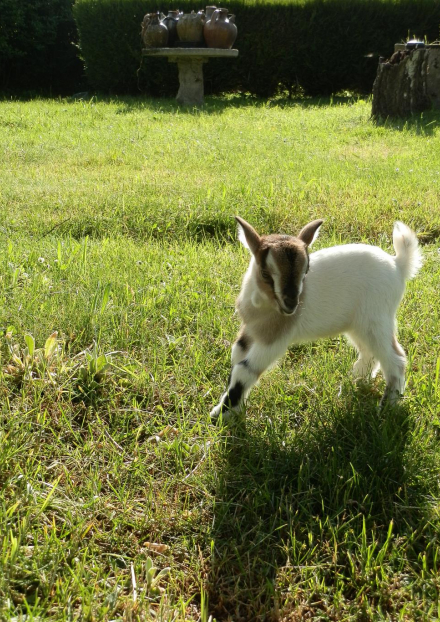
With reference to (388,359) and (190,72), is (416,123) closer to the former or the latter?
(190,72)

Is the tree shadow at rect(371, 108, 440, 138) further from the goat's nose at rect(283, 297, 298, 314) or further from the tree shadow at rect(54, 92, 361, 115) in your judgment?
the goat's nose at rect(283, 297, 298, 314)

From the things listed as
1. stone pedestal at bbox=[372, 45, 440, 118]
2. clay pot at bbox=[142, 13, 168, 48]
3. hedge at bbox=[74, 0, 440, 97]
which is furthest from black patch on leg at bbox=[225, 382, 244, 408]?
hedge at bbox=[74, 0, 440, 97]

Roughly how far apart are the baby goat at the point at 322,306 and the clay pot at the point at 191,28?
37.6 feet

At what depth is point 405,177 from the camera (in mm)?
6543

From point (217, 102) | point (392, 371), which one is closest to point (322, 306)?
point (392, 371)

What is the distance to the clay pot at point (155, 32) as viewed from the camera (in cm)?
1298

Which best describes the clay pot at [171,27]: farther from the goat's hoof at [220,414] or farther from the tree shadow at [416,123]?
the goat's hoof at [220,414]

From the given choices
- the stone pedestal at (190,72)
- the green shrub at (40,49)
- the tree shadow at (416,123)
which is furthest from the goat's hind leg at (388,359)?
the green shrub at (40,49)

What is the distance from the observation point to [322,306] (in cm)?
294

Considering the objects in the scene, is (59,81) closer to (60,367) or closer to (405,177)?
(405,177)

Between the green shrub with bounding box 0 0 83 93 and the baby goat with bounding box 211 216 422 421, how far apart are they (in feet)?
53.7

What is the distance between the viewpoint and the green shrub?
16812mm

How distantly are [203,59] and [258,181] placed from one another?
8151 mm

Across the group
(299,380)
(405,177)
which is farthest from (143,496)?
(405,177)
